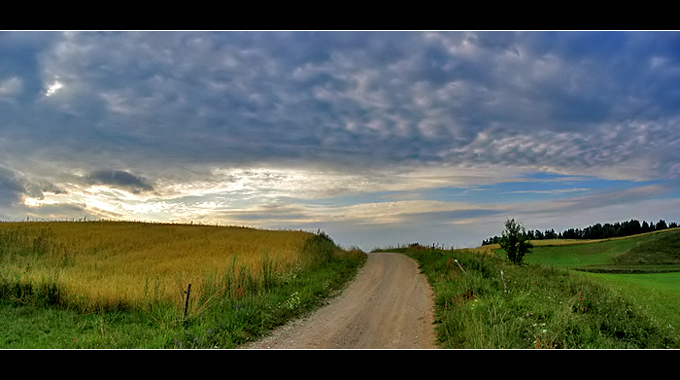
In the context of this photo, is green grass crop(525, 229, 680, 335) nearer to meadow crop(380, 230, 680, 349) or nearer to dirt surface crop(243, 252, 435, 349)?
meadow crop(380, 230, 680, 349)

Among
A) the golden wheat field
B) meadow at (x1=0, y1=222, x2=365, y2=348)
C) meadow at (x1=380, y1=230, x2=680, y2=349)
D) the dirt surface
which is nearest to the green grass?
meadow at (x1=380, y1=230, x2=680, y2=349)

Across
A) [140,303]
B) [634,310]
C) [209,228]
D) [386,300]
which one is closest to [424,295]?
[386,300]

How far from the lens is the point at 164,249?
83.4 ft

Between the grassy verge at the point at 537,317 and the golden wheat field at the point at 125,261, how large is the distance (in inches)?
305

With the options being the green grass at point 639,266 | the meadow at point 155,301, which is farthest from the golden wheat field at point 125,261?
the green grass at point 639,266

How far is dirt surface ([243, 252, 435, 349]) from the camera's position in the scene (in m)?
A: 8.79

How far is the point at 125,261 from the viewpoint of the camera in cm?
1997

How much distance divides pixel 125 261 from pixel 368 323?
15908mm

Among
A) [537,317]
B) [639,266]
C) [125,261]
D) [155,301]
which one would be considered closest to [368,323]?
[537,317]

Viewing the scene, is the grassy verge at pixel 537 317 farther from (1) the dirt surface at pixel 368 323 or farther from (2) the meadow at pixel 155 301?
(2) the meadow at pixel 155 301

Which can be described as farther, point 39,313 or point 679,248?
point 679,248

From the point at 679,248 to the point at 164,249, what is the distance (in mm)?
37631

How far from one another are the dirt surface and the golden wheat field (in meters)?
3.68
